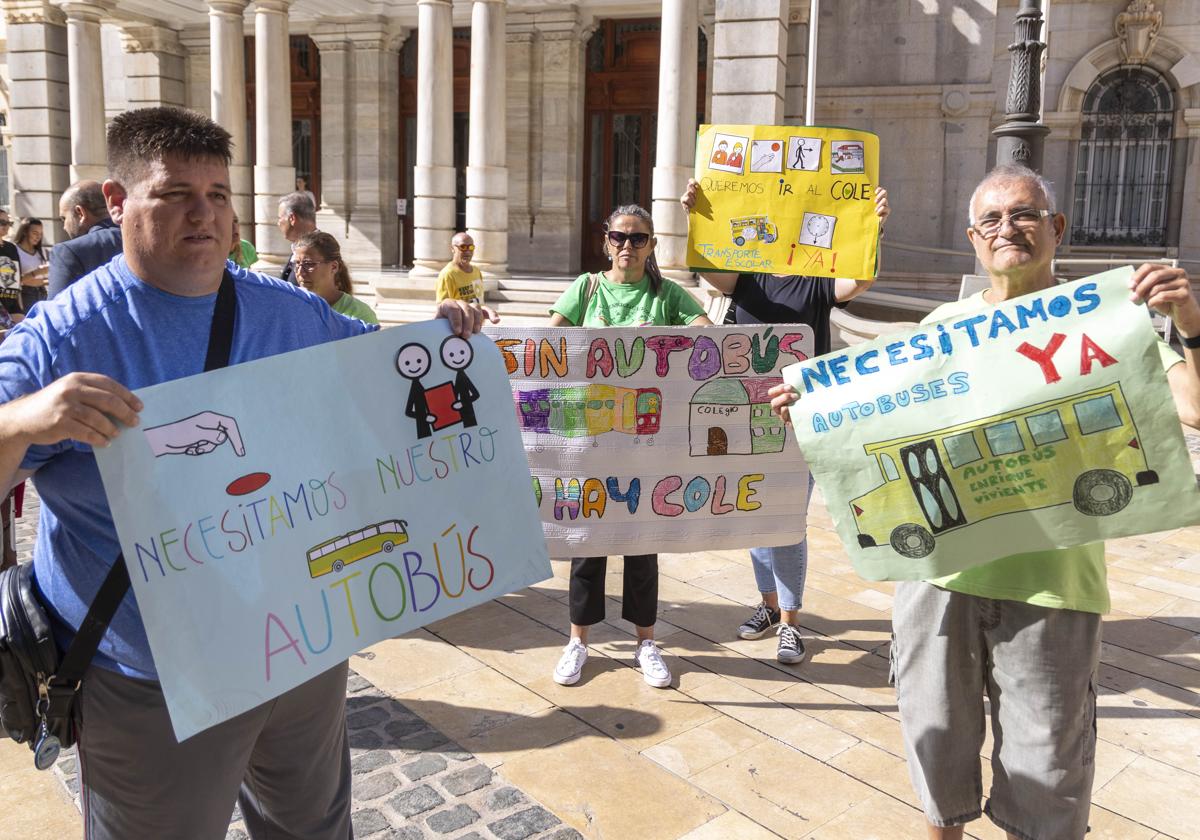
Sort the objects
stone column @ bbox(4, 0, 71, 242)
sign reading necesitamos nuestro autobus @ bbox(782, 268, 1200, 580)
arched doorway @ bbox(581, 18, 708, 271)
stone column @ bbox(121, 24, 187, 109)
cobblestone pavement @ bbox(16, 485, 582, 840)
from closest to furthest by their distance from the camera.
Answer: sign reading necesitamos nuestro autobus @ bbox(782, 268, 1200, 580), cobblestone pavement @ bbox(16, 485, 582, 840), arched doorway @ bbox(581, 18, 708, 271), stone column @ bbox(4, 0, 71, 242), stone column @ bbox(121, 24, 187, 109)

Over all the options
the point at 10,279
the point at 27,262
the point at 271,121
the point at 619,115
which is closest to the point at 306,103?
the point at 271,121

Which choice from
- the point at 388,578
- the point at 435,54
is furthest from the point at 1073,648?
the point at 435,54

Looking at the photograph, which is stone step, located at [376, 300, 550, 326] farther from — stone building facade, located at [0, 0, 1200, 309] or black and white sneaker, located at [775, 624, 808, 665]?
black and white sneaker, located at [775, 624, 808, 665]

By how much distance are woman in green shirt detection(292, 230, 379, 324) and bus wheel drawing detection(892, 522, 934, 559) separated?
2942 mm

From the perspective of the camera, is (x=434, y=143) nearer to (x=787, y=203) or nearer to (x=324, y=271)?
(x=324, y=271)

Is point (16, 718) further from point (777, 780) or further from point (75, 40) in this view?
point (75, 40)

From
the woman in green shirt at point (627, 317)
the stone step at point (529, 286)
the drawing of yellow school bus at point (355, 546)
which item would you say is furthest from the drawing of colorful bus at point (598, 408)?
the stone step at point (529, 286)

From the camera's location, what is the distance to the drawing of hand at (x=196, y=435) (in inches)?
79.7

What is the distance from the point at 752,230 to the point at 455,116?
16.5 meters

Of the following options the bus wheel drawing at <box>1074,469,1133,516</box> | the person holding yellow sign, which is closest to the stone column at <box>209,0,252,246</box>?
the person holding yellow sign

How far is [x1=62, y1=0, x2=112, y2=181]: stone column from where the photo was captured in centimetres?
1827

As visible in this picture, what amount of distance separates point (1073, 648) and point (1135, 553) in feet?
15.6

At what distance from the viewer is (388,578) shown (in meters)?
2.37

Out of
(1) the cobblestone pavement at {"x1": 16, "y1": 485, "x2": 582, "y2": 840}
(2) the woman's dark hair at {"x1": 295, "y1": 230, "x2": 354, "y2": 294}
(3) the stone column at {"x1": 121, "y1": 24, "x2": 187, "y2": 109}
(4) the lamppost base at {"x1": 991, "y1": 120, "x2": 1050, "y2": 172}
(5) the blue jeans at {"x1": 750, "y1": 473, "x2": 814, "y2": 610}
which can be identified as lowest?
(1) the cobblestone pavement at {"x1": 16, "y1": 485, "x2": 582, "y2": 840}
